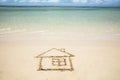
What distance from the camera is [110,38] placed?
6.09 metres

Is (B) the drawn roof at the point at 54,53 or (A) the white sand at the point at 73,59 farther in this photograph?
(B) the drawn roof at the point at 54,53

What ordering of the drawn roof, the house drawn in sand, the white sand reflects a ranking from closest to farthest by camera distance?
the white sand < the house drawn in sand < the drawn roof

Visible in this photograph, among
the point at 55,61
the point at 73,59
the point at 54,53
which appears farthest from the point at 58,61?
the point at 54,53

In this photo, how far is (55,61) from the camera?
3957 mm

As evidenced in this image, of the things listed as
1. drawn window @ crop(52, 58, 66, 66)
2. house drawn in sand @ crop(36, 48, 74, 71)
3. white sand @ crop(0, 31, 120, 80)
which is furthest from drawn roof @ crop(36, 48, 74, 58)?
drawn window @ crop(52, 58, 66, 66)

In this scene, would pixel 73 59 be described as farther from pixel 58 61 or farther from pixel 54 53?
pixel 54 53

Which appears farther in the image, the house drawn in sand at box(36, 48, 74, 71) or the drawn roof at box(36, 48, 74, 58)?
the drawn roof at box(36, 48, 74, 58)

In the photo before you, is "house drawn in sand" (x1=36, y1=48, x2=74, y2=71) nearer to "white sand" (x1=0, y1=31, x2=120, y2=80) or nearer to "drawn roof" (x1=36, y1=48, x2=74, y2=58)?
"drawn roof" (x1=36, y1=48, x2=74, y2=58)

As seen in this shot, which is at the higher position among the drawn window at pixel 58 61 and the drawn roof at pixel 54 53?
the drawn roof at pixel 54 53

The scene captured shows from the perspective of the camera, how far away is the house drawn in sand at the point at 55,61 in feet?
12.1

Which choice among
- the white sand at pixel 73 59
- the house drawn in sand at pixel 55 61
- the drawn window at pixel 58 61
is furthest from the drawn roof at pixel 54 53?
the drawn window at pixel 58 61

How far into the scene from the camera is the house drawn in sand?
369cm

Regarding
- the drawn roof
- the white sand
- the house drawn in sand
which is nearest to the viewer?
the white sand

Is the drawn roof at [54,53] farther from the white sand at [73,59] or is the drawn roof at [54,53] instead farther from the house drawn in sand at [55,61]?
the white sand at [73,59]
